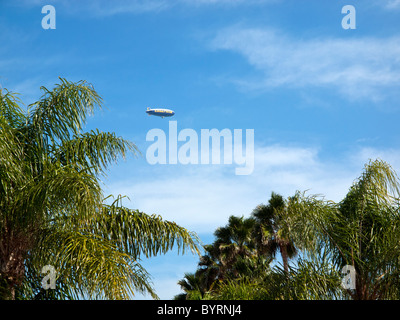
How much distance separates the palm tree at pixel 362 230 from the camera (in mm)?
10664

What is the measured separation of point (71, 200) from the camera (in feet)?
28.7

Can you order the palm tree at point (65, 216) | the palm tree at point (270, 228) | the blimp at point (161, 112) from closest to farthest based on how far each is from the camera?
the palm tree at point (65, 216) < the palm tree at point (270, 228) < the blimp at point (161, 112)

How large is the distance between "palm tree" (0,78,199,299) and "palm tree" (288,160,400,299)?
2444 millimetres

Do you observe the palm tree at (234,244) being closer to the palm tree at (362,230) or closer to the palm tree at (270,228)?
the palm tree at (270,228)

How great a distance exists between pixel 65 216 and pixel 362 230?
20.6 ft

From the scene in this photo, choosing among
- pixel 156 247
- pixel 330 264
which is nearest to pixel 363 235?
pixel 330 264

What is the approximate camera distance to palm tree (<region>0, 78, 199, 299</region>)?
8672 millimetres

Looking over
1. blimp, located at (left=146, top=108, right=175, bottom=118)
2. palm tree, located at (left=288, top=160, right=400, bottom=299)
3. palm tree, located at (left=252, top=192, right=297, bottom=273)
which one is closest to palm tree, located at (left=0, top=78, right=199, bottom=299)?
palm tree, located at (left=288, top=160, right=400, bottom=299)

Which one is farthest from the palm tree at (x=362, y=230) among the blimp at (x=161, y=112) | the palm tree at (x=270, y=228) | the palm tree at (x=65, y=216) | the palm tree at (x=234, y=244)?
the blimp at (x=161, y=112)

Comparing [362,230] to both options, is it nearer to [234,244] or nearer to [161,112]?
[234,244]

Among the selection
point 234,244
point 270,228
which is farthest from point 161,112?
point 270,228

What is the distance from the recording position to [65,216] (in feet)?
31.0

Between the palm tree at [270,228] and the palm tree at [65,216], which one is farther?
the palm tree at [270,228]

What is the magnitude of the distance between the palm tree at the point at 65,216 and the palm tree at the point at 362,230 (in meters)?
2.44
